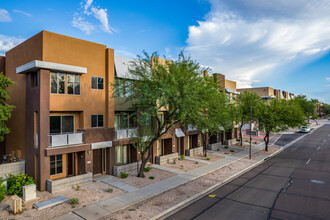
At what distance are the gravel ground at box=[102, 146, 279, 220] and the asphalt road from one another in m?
1.01

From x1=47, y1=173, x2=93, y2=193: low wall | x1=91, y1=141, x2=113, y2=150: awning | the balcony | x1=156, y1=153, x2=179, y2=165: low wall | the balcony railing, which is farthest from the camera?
x1=156, y1=153, x2=179, y2=165: low wall

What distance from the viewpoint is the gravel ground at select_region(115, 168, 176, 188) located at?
16078mm

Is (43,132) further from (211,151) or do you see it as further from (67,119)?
(211,151)

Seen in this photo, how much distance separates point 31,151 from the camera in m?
15.5

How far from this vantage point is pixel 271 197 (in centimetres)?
1368

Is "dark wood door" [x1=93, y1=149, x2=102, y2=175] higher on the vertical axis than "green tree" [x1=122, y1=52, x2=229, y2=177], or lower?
lower

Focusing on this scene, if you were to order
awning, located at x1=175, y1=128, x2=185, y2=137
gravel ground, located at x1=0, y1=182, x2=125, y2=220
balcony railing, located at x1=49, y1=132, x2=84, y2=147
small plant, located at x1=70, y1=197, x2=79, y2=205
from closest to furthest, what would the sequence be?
gravel ground, located at x1=0, y1=182, x2=125, y2=220, small plant, located at x1=70, y1=197, x2=79, y2=205, balcony railing, located at x1=49, y1=132, x2=84, y2=147, awning, located at x1=175, y1=128, x2=185, y2=137

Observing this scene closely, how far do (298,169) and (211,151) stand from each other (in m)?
11.0

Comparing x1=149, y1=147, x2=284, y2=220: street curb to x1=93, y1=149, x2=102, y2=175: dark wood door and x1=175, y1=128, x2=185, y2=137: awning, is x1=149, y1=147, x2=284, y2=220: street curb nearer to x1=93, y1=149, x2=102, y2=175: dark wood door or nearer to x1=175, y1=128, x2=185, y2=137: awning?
x1=175, y1=128, x2=185, y2=137: awning

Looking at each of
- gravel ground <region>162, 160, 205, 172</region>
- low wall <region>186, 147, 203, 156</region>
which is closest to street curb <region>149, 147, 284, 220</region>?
gravel ground <region>162, 160, 205, 172</region>

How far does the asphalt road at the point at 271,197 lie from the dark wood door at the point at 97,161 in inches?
360

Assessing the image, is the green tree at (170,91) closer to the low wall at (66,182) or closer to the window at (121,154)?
the window at (121,154)

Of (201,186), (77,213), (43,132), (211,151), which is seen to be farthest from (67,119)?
(211,151)

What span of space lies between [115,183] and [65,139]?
502cm
